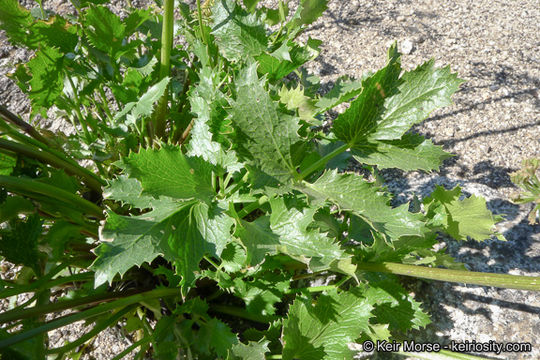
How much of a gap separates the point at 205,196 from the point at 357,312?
333 mm

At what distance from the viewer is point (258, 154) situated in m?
0.63

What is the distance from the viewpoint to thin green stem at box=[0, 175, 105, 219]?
677mm

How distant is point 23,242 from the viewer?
76cm

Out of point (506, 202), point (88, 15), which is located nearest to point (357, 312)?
point (506, 202)

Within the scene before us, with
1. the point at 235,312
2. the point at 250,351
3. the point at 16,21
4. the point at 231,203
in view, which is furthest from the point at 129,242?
the point at 16,21

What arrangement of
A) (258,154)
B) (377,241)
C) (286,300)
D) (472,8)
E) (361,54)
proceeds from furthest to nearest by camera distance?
(472,8), (361,54), (286,300), (377,241), (258,154)

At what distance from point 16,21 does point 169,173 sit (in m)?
0.55

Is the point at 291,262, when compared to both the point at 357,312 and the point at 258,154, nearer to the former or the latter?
the point at 357,312

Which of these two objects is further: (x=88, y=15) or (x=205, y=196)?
(x=88, y=15)

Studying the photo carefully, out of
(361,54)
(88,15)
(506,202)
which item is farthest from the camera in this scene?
(361,54)

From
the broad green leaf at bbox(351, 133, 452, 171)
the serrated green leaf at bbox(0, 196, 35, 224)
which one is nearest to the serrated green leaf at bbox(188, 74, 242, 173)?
the broad green leaf at bbox(351, 133, 452, 171)

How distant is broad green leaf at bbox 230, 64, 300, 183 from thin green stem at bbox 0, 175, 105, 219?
37 centimetres

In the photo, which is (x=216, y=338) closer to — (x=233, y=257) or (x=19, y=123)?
(x=233, y=257)

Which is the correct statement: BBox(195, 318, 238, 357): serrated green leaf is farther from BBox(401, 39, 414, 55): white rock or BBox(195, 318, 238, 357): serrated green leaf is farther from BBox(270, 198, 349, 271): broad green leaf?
BBox(401, 39, 414, 55): white rock
